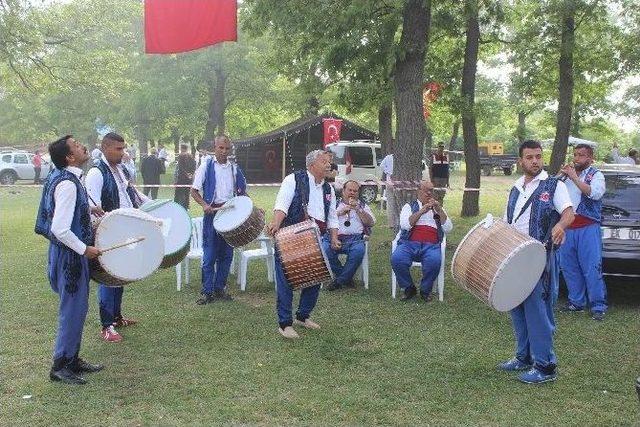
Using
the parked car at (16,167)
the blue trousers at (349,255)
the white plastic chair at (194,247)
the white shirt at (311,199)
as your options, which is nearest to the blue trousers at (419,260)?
the blue trousers at (349,255)

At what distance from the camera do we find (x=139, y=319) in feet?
22.4

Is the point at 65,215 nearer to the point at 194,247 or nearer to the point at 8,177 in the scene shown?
the point at 194,247

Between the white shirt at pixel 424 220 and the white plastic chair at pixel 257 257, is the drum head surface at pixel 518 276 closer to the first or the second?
the white shirt at pixel 424 220

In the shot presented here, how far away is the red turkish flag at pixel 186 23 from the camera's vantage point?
371 inches

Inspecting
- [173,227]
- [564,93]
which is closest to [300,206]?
[173,227]

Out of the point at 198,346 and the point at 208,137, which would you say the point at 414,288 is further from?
the point at 208,137

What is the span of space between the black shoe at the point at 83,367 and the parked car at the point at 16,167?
25.4 meters

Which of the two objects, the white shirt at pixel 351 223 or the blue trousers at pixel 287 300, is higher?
the white shirt at pixel 351 223

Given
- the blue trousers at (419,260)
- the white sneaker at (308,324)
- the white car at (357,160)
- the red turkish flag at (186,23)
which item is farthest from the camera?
the white car at (357,160)

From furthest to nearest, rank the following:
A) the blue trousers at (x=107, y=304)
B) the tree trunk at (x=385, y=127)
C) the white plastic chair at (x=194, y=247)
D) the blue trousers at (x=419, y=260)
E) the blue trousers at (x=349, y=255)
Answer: the tree trunk at (x=385, y=127)
the white plastic chair at (x=194, y=247)
the blue trousers at (x=349, y=255)
the blue trousers at (x=419, y=260)
the blue trousers at (x=107, y=304)

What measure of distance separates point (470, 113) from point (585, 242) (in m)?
7.44

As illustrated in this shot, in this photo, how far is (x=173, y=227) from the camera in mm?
6395

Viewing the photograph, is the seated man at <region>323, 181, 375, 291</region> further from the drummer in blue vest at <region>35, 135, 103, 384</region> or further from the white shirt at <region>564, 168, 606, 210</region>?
the drummer in blue vest at <region>35, 135, 103, 384</region>

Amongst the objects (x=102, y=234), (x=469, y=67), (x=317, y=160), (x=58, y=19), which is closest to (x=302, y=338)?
(x=317, y=160)
